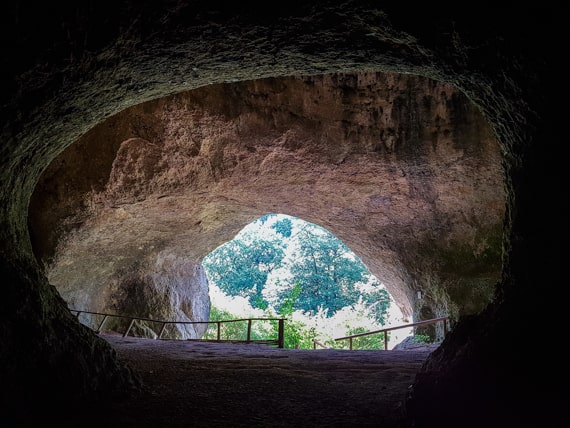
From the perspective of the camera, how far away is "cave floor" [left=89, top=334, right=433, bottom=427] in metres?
3.04

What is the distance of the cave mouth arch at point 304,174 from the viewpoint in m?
9.01

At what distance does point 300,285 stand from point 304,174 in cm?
1364

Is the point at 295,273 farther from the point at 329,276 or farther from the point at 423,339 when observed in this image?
the point at 423,339

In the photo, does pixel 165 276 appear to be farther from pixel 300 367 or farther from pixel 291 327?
pixel 300 367

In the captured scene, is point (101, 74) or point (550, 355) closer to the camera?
point (550, 355)

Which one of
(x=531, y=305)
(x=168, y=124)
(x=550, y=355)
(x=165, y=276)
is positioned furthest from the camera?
(x=165, y=276)

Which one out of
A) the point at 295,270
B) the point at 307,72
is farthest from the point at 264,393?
the point at 295,270

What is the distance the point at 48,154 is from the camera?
Result: 3963 mm

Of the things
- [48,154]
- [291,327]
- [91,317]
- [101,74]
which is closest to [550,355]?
[101,74]

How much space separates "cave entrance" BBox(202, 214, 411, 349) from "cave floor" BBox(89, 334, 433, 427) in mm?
14475

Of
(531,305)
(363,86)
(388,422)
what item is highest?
(363,86)

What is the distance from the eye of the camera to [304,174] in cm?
1024

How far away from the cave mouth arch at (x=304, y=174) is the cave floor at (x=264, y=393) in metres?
4.92

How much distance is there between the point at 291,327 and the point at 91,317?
912 centimetres
